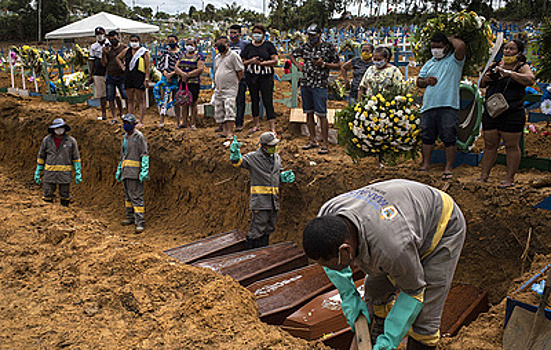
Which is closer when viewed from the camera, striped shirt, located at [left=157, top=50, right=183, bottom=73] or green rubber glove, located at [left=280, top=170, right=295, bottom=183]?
green rubber glove, located at [left=280, top=170, right=295, bottom=183]

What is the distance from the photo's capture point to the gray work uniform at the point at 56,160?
324 inches

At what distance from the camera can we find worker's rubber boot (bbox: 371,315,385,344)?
3473 millimetres

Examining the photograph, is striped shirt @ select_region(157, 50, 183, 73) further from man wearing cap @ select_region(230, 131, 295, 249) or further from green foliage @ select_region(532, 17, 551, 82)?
green foliage @ select_region(532, 17, 551, 82)

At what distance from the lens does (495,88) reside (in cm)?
546

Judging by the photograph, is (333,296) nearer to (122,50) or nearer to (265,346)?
(265,346)

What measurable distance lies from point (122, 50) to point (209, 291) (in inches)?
293

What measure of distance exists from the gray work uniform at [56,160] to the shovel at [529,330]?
765cm

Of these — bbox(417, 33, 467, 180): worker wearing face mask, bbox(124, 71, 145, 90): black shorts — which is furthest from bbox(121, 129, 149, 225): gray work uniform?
bbox(417, 33, 467, 180): worker wearing face mask

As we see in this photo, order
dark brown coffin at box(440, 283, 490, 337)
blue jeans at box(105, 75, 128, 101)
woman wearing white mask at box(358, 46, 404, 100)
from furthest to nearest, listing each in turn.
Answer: blue jeans at box(105, 75, 128, 101), woman wearing white mask at box(358, 46, 404, 100), dark brown coffin at box(440, 283, 490, 337)

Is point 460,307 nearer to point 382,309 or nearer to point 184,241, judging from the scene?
point 382,309

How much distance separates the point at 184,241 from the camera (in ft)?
26.8

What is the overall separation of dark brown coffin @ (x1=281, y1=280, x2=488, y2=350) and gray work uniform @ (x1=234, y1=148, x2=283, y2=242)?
6.79 ft

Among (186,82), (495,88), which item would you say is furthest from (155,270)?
(186,82)

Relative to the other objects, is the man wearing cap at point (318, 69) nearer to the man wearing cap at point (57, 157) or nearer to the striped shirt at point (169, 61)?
the striped shirt at point (169, 61)
